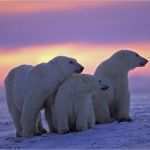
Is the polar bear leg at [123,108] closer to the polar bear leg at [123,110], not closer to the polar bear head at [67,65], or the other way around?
the polar bear leg at [123,110]

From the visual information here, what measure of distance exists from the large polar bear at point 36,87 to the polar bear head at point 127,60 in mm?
1493

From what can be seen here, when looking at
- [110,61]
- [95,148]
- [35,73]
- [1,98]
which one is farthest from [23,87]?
[1,98]

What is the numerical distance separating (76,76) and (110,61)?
1.68 metres

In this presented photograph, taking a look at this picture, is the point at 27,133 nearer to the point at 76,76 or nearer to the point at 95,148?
the point at 76,76

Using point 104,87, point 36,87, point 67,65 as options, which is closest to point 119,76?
point 104,87

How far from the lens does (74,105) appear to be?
49.1 ft

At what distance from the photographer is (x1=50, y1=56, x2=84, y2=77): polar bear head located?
15.4 meters

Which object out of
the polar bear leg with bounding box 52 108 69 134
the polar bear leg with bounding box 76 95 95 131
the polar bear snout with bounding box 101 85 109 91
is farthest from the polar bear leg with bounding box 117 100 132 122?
the polar bear leg with bounding box 52 108 69 134

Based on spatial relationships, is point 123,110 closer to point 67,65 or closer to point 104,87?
point 104,87

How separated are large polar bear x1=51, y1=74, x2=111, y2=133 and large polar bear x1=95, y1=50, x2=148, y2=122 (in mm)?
1263

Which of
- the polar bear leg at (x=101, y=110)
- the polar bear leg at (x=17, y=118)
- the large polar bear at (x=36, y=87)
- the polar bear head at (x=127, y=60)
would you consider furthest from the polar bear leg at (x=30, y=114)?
the polar bear head at (x=127, y=60)

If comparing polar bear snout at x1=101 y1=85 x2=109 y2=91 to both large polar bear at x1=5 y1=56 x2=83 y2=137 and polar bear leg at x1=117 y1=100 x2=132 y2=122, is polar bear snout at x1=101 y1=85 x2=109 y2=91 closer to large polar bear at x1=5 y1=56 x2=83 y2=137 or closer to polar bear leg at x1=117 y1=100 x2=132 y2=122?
large polar bear at x1=5 y1=56 x2=83 y2=137

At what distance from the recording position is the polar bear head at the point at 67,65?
15.4 meters

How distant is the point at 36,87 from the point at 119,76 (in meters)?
2.51
